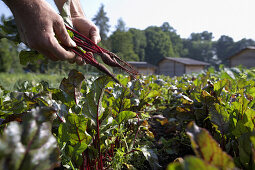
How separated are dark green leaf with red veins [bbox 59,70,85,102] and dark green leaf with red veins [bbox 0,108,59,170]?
629 mm

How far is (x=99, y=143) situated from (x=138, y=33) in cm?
7020

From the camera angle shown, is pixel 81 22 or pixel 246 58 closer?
pixel 81 22

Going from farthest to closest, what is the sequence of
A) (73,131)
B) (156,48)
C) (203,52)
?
(203,52)
(156,48)
(73,131)

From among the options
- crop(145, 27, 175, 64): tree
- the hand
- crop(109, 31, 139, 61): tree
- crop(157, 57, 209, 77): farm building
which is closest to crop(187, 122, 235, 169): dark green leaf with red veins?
the hand

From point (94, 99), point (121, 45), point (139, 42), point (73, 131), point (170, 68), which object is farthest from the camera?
point (139, 42)

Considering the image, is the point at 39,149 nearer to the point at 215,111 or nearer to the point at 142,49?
the point at 215,111

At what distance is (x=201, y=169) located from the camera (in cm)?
35

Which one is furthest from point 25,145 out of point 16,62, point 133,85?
point 16,62

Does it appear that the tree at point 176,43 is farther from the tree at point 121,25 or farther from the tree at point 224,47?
the tree at point 121,25

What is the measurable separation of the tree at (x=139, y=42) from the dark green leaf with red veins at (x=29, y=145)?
6283 cm

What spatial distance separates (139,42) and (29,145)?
67.4 metres

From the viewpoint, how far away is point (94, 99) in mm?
1028

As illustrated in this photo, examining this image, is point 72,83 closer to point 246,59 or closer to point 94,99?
point 94,99

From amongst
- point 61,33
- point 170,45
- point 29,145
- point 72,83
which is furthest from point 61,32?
point 170,45
